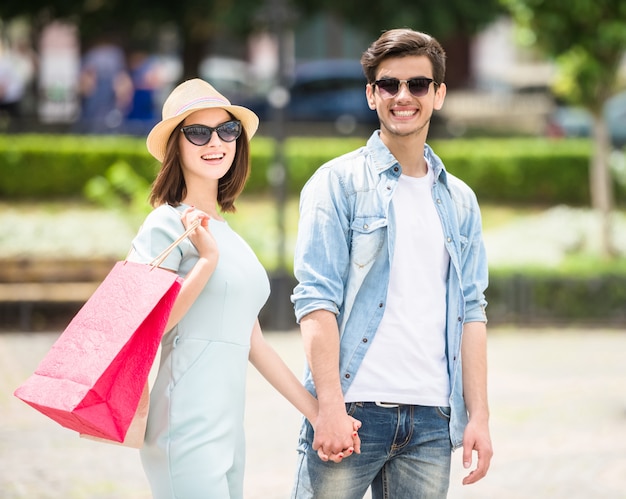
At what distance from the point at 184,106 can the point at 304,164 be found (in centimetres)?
1353

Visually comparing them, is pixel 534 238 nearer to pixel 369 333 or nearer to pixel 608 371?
pixel 608 371

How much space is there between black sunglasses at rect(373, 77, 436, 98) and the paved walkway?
3193 mm

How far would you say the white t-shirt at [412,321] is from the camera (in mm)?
3244

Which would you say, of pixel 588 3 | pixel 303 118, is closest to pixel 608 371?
pixel 588 3

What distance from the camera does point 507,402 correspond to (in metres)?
8.19

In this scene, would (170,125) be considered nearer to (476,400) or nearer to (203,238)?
(203,238)

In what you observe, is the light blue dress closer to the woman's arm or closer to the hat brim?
the woman's arm

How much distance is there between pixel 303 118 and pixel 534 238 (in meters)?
8.48

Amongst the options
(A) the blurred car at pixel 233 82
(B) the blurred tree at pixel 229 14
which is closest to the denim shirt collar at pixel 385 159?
(B) the blurred tree at pixel 229 14

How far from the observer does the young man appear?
322 centimetres

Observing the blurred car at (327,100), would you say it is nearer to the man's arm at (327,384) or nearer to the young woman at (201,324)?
the young woman at (201,324)

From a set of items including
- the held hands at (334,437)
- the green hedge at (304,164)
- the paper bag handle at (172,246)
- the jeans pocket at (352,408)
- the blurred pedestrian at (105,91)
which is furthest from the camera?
the blurred pedestrian at (105,91)

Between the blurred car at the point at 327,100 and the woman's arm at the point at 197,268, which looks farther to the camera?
the blurred car at the point at 327,100

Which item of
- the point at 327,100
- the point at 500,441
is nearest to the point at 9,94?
the point at 327,100
